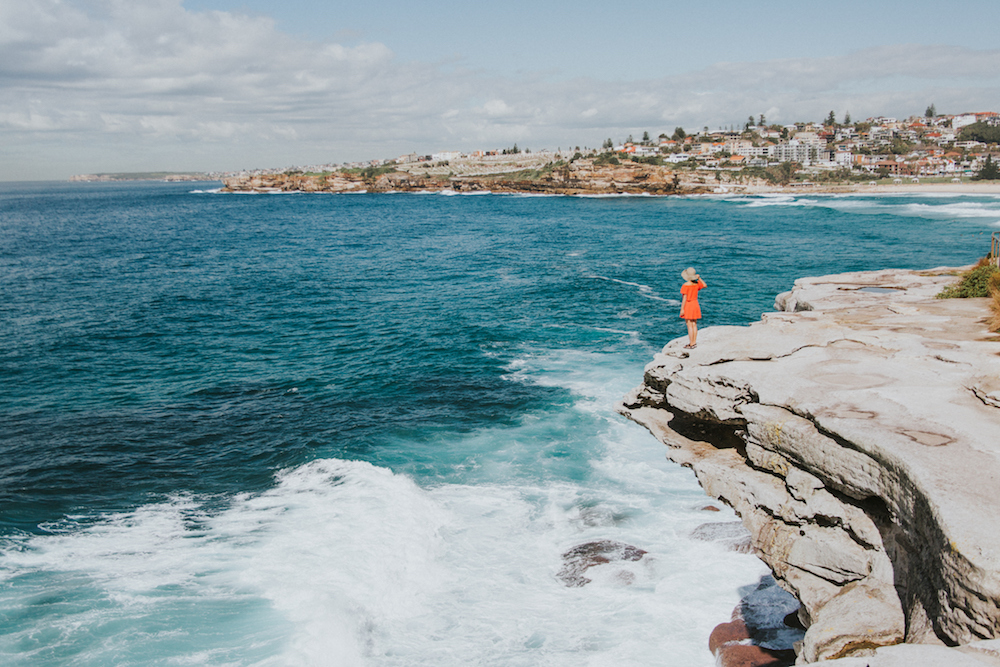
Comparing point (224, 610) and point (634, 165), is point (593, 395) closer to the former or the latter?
point (224, 610)

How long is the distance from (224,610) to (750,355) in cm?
1165

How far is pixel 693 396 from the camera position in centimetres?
1103

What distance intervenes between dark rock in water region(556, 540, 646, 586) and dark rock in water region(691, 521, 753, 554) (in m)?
1.68

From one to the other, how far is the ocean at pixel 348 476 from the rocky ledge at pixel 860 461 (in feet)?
10.8

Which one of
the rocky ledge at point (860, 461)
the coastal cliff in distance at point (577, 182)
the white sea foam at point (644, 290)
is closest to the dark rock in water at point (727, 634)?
the rocky ledge at point (860, 461)

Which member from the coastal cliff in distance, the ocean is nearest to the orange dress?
the ocean

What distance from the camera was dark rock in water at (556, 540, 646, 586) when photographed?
499 inches

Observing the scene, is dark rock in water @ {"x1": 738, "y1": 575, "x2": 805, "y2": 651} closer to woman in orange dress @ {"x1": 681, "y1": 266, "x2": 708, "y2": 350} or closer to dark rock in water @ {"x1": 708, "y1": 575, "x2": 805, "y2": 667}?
dark rock in water @ {"x1": 708, "y1": 575, "x2": 805, "y2": 667}

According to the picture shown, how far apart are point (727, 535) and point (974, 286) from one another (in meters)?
10.1

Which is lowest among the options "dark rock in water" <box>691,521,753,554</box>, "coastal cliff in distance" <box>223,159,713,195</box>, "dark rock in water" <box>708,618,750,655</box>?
"dark rock in water" <box>708,618,750,655</box>

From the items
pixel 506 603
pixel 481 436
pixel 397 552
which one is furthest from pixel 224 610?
pixel 481 436

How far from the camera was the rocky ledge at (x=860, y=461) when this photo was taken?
6.14 meters

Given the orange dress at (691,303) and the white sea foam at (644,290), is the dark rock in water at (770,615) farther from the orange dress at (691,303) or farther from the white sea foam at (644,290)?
the white sea foam at (644,290)

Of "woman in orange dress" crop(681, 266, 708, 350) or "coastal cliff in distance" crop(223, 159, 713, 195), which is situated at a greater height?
"coastal cliff in distance" crop(223, 159, 713, 195)
